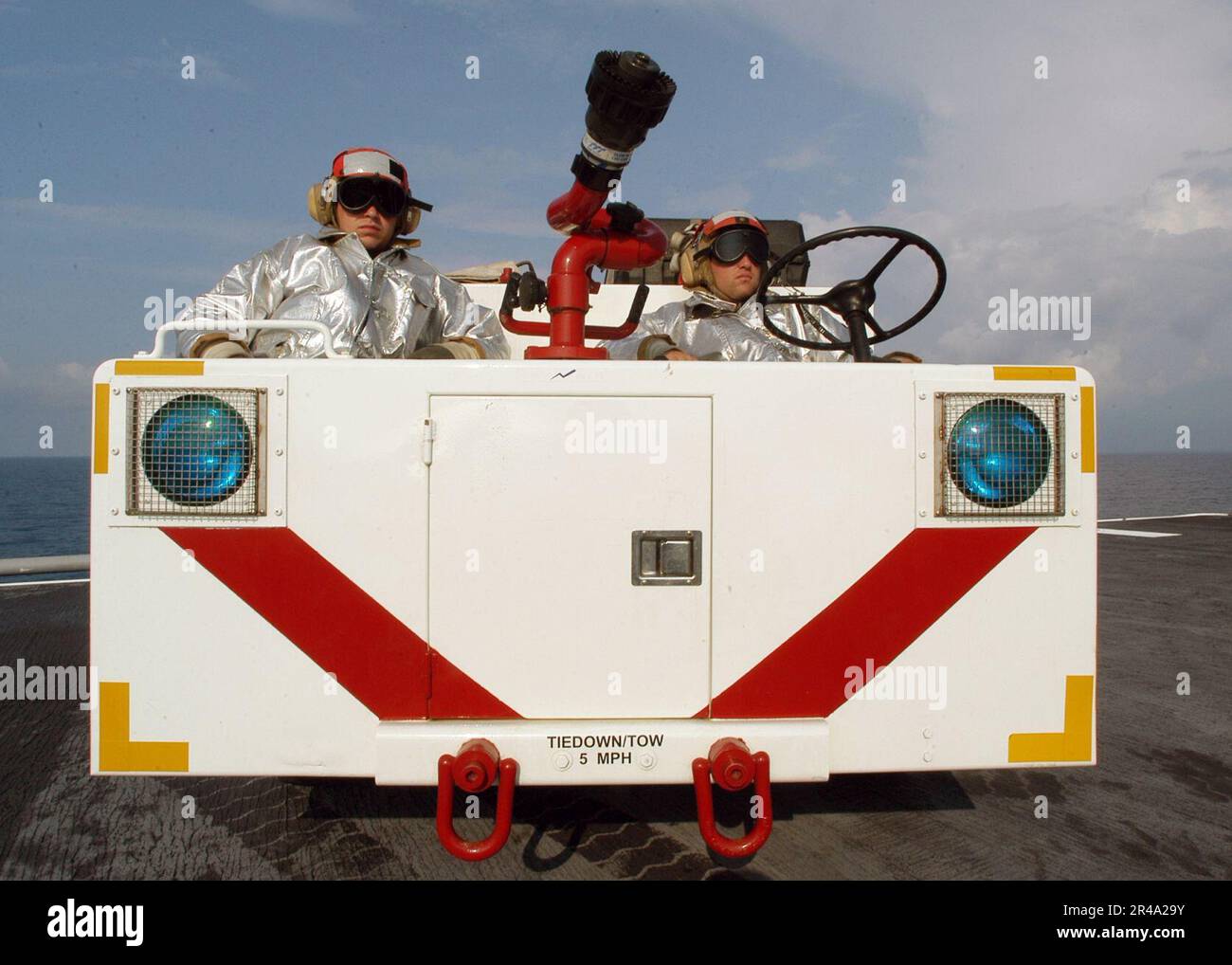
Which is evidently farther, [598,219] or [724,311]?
[724,311]

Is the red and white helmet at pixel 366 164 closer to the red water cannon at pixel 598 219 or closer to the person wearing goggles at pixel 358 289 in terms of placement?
the person wearing goggles at pixel 358 289

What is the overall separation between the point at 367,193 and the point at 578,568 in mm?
2030

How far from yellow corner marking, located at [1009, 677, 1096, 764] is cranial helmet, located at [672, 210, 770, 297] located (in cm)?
206

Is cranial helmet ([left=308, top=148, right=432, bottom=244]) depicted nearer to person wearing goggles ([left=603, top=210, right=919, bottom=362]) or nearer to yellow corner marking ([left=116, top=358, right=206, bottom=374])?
person wearing goggles ([left=603, top=210, right=919, bottom=362])

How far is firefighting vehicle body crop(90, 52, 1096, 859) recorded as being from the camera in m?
1.87

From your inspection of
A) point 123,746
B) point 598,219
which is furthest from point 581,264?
point 123,746

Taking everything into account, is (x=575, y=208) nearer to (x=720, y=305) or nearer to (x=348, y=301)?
(x=348, y=301)

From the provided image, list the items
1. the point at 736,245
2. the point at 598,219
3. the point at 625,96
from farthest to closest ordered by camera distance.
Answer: the point at 736,245
the point at 598,219
the point at 625,96

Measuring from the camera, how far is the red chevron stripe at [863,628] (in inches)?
76.2

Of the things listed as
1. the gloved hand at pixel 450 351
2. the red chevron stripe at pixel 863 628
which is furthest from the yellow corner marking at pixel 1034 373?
the gloved hand at pixel 450 351

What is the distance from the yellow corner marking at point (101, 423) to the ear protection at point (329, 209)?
158cm

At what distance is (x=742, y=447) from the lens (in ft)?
6.28

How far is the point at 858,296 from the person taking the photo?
2529mm

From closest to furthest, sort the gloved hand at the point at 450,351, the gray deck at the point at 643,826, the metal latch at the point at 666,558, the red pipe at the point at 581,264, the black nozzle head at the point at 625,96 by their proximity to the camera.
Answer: the metal latch at the point at 666,558 < the black nozzle head at the point at 625,96 < the gray deck at the point at 643,826 < the red pipe at the point at 581,264 < the gloved hand at the point at 450,351
